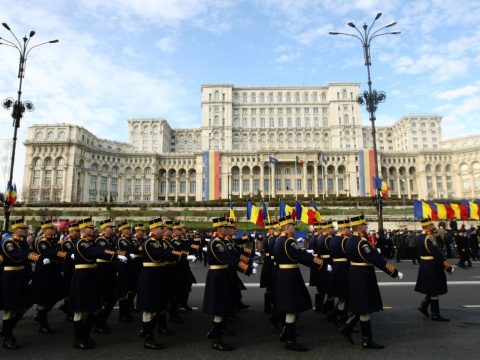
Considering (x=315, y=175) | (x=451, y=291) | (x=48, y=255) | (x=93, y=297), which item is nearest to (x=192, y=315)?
(x=93, y=297)

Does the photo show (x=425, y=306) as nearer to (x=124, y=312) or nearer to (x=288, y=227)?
(x=288, y=227)

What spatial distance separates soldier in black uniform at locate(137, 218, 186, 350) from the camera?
6080 mm

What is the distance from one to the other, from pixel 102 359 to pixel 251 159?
8181 cm

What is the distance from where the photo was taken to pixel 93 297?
6332mm

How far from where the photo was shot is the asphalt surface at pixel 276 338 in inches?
220

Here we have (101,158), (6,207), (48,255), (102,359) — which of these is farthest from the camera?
(101,158)

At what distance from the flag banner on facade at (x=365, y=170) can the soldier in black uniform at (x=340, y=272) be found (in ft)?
252

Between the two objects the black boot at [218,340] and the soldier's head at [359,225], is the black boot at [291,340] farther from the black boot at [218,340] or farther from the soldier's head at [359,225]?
the soldier's head at [359,225]

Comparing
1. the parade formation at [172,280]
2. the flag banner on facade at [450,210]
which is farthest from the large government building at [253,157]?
the parade formation at [172,280]

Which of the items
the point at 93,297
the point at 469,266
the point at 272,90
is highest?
the point at 272,90

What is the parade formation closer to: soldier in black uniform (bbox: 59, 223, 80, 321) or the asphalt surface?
soldier in black uniform (bbox: 59, 223, 80, 321)

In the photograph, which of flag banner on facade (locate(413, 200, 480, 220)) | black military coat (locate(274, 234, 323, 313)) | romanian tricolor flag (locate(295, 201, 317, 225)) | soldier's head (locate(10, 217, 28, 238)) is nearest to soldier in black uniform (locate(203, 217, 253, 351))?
black military coat (locate(274, 234, 323, 313))

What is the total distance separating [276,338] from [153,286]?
2.63 metres

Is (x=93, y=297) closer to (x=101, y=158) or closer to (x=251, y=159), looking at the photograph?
(x=251, y=159)
